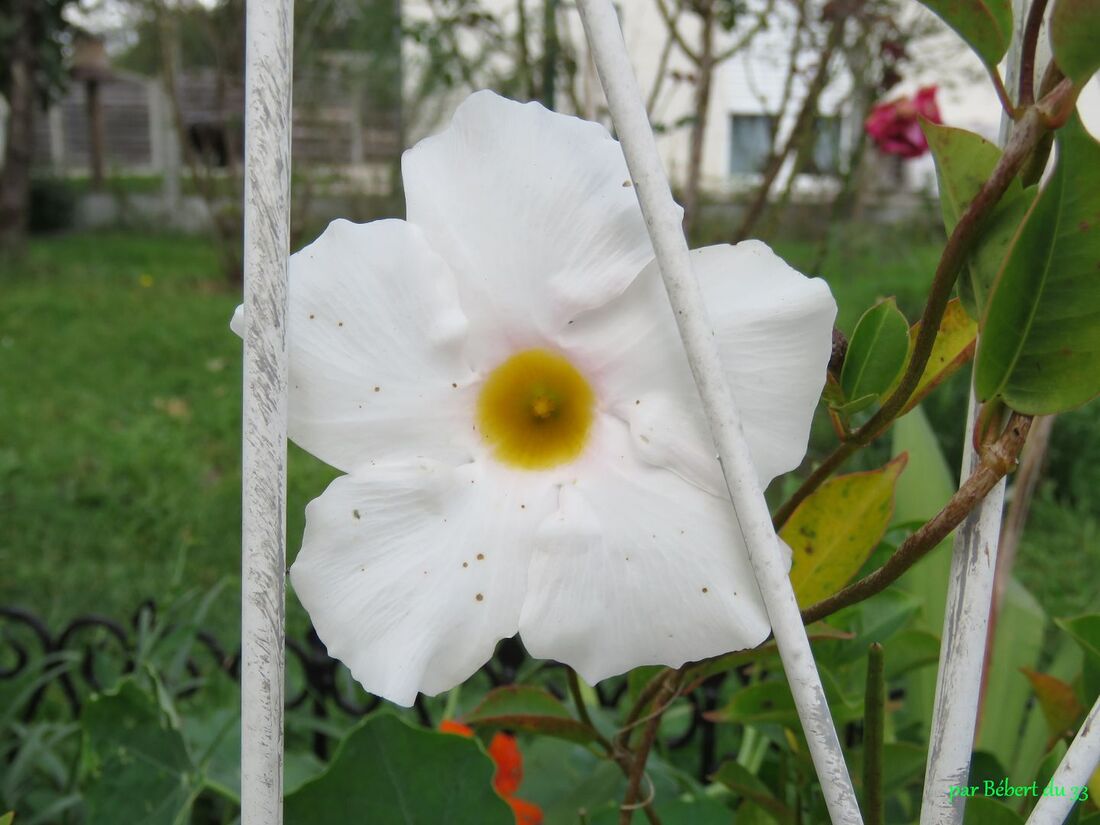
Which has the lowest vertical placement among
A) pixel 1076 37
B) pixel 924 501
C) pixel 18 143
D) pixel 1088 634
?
pixel 18 143

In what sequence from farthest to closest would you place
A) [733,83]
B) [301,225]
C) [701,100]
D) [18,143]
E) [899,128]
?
[733,83], [18,143], [301,225], [899,128], [701,100]

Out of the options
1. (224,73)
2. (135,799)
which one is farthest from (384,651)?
(224,73)

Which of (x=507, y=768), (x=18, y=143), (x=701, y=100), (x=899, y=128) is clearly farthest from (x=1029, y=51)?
(x=18, y=143)

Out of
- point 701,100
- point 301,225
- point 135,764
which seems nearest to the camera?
point 135,764

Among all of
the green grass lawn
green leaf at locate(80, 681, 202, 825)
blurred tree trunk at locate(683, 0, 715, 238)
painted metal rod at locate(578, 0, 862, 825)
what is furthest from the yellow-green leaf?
blurred tree trunk at locate(683, 0, 715, 238)

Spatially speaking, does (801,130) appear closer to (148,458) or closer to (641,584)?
(641,584)

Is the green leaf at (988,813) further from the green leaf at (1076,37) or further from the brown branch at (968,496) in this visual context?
the green leaf at (1076,37)
